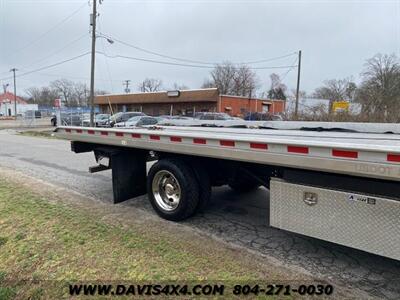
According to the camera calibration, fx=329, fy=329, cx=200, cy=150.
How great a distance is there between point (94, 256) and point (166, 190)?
1483 millimetres

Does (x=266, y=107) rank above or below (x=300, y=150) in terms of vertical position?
above

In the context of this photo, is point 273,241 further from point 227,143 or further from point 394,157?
point 394,157

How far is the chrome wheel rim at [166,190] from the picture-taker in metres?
4.70

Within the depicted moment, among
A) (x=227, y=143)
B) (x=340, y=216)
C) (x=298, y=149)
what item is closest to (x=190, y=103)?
(x=227, y=143)

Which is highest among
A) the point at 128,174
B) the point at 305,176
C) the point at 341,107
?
the point at 341,107

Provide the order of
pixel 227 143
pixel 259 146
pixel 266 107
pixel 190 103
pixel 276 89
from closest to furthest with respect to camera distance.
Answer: pixel 259 146 → pixel 227 143 → pixel 190 103 → pixel 266 107 → pixel 276 89

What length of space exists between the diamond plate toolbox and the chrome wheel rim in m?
1.65

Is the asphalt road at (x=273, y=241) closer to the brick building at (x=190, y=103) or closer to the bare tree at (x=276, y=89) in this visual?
the brick building at (x=190, y=103)

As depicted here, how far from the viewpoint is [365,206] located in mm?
2848

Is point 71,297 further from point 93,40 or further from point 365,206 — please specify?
point 93,40

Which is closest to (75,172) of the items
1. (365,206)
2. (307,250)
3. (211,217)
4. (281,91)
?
(211,217)

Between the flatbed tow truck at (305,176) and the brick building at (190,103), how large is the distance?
32739mm

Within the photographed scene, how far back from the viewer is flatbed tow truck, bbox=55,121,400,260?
272cm

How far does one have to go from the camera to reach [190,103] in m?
41.9
